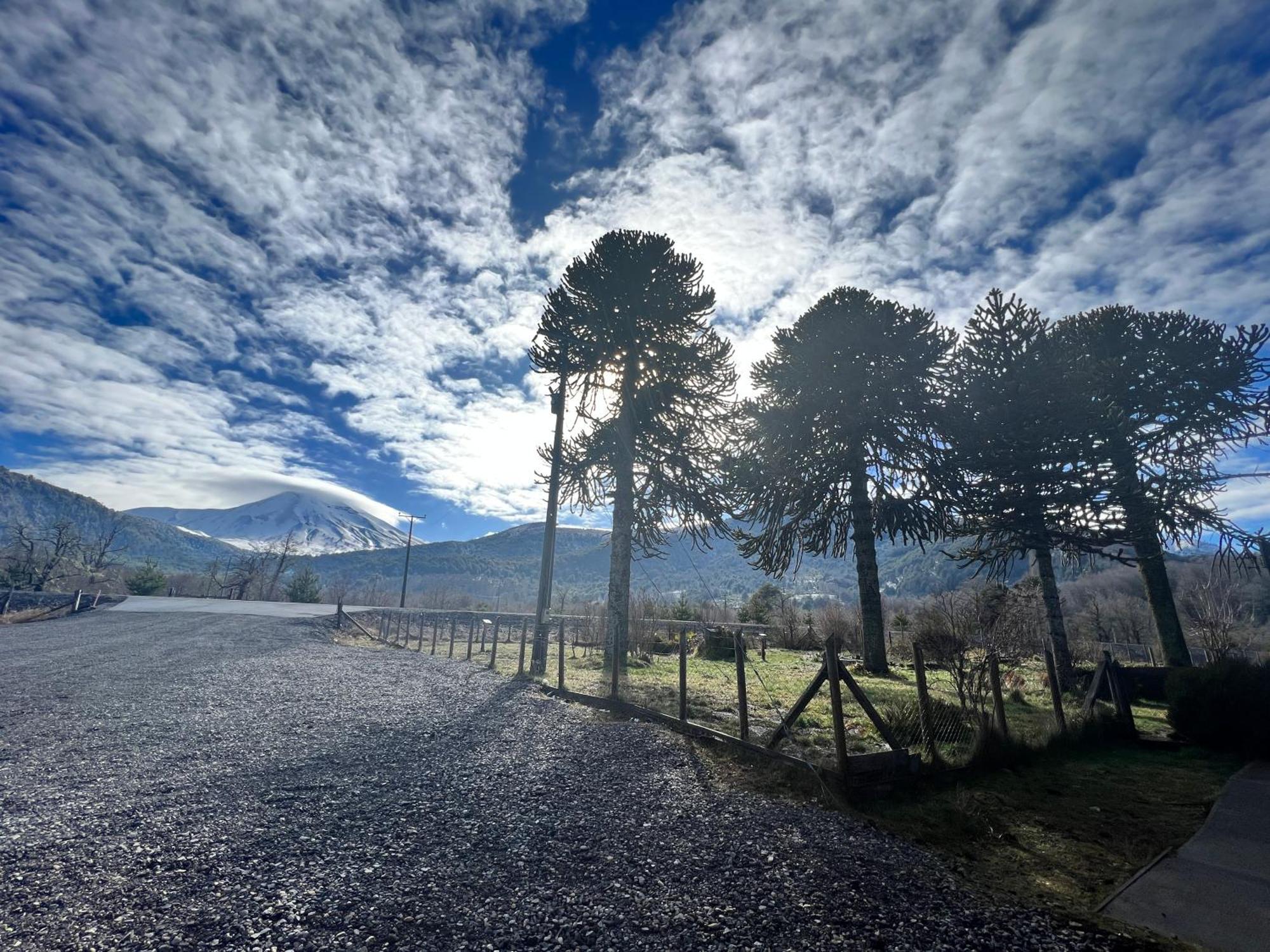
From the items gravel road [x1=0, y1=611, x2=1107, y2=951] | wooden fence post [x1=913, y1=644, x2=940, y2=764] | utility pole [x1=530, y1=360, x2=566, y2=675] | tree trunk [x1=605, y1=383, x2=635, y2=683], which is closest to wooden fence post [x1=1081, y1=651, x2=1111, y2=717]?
wooden fence post [x1=913, y1=644, x2=940, y2=764]

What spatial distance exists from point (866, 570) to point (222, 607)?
3080 centimetres

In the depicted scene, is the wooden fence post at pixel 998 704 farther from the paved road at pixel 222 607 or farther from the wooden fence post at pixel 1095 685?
the paved road at pixel 222 607

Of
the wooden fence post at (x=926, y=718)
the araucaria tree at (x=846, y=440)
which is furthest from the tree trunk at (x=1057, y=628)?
the wooden fence post at (x=926, y=718)

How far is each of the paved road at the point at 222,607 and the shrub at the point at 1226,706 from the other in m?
28.6

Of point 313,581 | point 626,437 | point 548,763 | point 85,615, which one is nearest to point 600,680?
point 548,763

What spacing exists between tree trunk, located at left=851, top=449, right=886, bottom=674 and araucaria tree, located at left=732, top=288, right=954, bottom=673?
3 centimetres

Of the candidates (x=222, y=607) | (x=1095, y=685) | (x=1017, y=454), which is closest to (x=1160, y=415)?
(x=1017, y=454)

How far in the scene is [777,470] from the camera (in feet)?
55.5

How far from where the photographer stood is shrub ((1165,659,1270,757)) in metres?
6.95

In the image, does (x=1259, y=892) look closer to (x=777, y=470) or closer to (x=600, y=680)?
(x=600, y=680)

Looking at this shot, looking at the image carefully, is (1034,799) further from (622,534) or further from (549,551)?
(549,551)

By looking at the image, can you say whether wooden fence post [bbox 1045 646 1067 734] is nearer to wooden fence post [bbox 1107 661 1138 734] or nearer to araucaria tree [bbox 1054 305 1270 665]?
wooden fence post [bbox 1107 661 1138 734]

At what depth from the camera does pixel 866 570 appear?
1534cm

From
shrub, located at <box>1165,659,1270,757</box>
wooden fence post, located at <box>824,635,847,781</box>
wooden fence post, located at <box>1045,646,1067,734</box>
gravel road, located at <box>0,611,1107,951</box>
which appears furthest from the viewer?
wooden fence post, located at <box>1045,646,1067,734</box>
